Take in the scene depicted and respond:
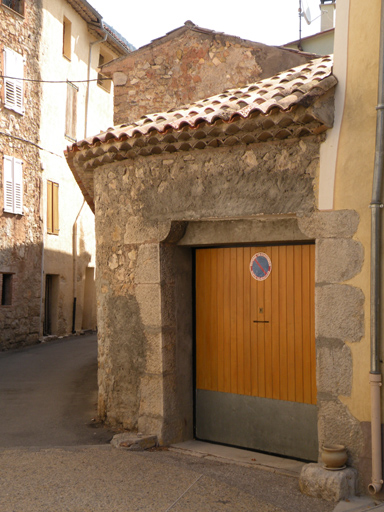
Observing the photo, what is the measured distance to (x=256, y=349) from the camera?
5.73 m

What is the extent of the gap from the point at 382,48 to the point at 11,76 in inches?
433

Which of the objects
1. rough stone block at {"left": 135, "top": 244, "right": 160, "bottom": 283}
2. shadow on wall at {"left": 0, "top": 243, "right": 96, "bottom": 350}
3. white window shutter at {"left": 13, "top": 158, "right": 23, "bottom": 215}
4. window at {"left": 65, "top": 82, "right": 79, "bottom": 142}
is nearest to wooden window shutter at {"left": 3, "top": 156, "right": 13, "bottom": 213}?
white window shutter at {"left": 13, "top": 158, "right": 23, "bottom": 215}

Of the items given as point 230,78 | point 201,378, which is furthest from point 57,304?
point 201,378

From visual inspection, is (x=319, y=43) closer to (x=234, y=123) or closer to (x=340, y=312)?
(x=234, y=123)

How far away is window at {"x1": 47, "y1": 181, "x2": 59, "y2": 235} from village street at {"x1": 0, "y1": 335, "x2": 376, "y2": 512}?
8599 millimetres

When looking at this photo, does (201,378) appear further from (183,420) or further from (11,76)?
(11,76)

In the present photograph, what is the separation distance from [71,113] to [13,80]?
10.7 ft

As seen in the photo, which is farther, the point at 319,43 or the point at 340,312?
the point at 319,43

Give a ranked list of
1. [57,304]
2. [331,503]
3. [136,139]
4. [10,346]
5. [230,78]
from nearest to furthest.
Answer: [331,503]
[136,139]
[230,78]
[10,346]
[57,304]

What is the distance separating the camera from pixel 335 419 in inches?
182

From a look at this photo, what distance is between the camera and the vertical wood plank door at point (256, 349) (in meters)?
5.43

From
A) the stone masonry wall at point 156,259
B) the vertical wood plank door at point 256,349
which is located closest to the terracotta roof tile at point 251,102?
the stone masonry wall at point 156,259

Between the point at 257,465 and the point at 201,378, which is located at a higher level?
the point at 201,378

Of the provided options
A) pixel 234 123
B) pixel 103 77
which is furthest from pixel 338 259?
pixel 103 77
